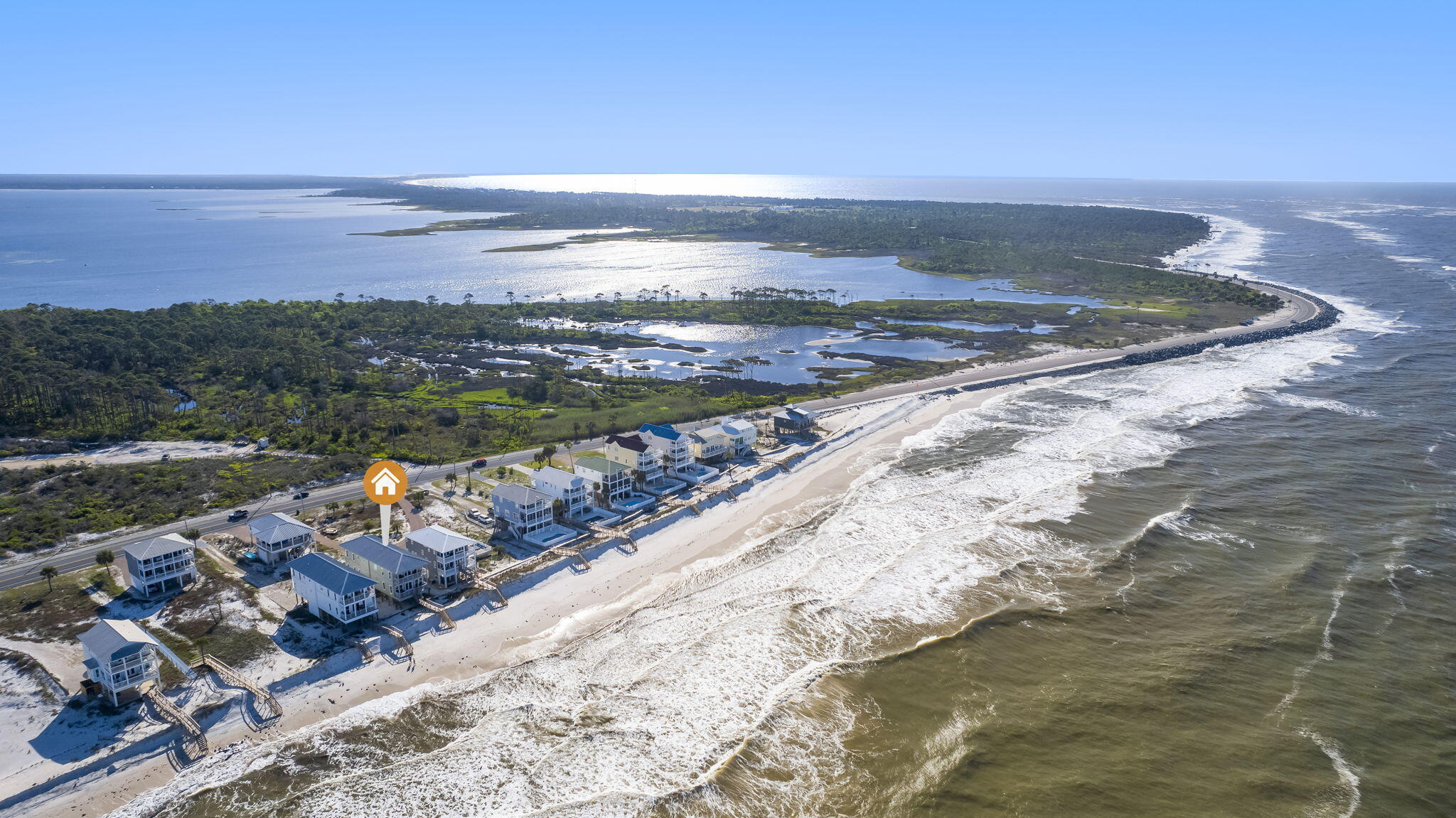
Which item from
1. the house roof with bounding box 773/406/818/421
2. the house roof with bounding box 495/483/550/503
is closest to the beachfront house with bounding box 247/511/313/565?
the house roof with bounding box 495/483/550/503

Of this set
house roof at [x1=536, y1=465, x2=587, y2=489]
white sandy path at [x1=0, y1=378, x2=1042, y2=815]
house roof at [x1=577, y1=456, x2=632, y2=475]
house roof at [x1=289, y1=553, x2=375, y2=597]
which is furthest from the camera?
house roof at [x1=577, y1=456, x2=632, y2=475]

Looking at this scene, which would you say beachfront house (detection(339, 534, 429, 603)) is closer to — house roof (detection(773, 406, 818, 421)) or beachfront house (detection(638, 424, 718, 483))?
beachfront house (detection(638, 424, 718, 483))

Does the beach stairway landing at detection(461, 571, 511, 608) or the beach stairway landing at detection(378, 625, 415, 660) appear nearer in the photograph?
the beach stairway landing at detection(378, 625, 415, 660)

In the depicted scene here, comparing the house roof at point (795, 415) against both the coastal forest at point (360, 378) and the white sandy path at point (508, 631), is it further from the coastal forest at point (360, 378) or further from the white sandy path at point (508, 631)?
the coastal forest at point (360, 378)

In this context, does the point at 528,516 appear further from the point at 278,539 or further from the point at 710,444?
the point at 710,444

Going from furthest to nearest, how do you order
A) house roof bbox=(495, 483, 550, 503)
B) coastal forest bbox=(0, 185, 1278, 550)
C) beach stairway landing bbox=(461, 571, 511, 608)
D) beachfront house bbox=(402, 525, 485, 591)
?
coastal forest bbox=(0, 185, 1278, 550) < house roof bbox=(495, 483, 550, 503) < beachfront house bbox=(402, 525, 485, 591) < beach stairway landing bbox=(461, 571, 511, 608)

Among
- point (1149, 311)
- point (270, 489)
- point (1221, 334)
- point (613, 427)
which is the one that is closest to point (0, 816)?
point (270, 489)

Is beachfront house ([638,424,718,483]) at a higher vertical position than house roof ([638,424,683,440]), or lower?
lower
